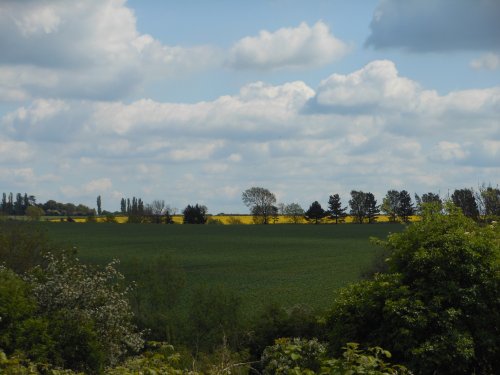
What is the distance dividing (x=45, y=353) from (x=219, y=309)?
1713 centimetres

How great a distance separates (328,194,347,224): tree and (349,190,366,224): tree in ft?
8.74

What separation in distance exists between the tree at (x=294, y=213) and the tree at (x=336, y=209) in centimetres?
712

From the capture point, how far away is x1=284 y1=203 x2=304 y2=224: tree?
16025cm

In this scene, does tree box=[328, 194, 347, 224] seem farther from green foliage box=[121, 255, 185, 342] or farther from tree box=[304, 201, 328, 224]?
green foliage box=[121, 255, 185, 342]

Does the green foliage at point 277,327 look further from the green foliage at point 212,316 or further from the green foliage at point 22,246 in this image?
the green foliage at point 22,246

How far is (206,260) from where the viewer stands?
85812mm

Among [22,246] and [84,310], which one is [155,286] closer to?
[22,246]

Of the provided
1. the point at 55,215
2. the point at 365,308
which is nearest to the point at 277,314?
the point at 365,308

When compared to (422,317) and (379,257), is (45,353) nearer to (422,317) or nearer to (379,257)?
(422,317)

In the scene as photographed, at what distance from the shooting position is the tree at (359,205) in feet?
509

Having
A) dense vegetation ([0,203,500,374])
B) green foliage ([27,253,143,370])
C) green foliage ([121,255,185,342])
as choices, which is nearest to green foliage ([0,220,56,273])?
green foliage ([121,255,185,342])

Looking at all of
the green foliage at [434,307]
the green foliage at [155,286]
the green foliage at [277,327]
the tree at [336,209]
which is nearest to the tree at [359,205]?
the tree at [336,209]

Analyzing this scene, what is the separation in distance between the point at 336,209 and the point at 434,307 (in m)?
141

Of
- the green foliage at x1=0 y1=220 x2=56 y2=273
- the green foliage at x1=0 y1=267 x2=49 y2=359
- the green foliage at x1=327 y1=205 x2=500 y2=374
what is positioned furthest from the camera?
the green foliage at x1=0 y1=220 x2=56 y2=273
